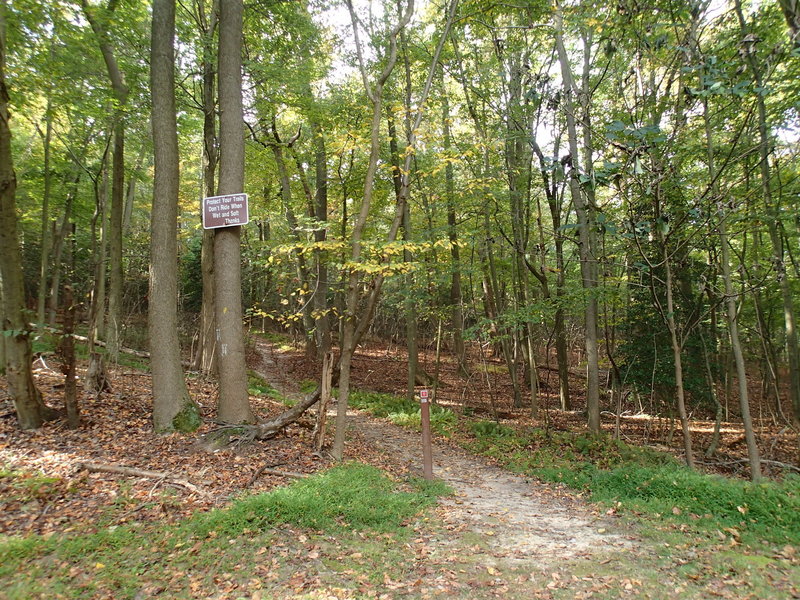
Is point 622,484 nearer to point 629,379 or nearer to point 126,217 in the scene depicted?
point 629,379

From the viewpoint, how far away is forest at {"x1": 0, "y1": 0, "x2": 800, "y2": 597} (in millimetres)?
6445

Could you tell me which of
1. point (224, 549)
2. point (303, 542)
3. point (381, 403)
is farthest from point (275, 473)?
point (381, 403)

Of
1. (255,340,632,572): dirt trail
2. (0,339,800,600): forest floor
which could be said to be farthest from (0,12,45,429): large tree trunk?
(255,340,632,572): dirt trail

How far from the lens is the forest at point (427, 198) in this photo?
645cm

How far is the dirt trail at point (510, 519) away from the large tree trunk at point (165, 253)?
11.9 feet

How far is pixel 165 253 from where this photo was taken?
6.77 metres

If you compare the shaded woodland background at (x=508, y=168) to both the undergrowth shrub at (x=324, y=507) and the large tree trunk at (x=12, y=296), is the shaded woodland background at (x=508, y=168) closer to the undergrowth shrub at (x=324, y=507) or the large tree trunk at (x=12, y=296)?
the large tree trunk at (x=12, y=296)

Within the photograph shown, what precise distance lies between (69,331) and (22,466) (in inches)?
64.2

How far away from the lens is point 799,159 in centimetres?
818

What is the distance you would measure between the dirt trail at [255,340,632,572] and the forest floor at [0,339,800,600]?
0.02 metres

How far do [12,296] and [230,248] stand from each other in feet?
8.82

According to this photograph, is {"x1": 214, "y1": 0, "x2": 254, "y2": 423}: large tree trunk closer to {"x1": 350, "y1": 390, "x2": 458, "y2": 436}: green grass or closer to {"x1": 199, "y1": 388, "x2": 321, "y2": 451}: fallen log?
{"x1": 199, "y1": 388, "x2": 321, "y2": 451}: fallen log

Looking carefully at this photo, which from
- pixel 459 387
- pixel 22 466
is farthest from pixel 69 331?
pixel 459 387

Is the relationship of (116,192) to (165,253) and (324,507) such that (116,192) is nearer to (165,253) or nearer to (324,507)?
(165,253)
